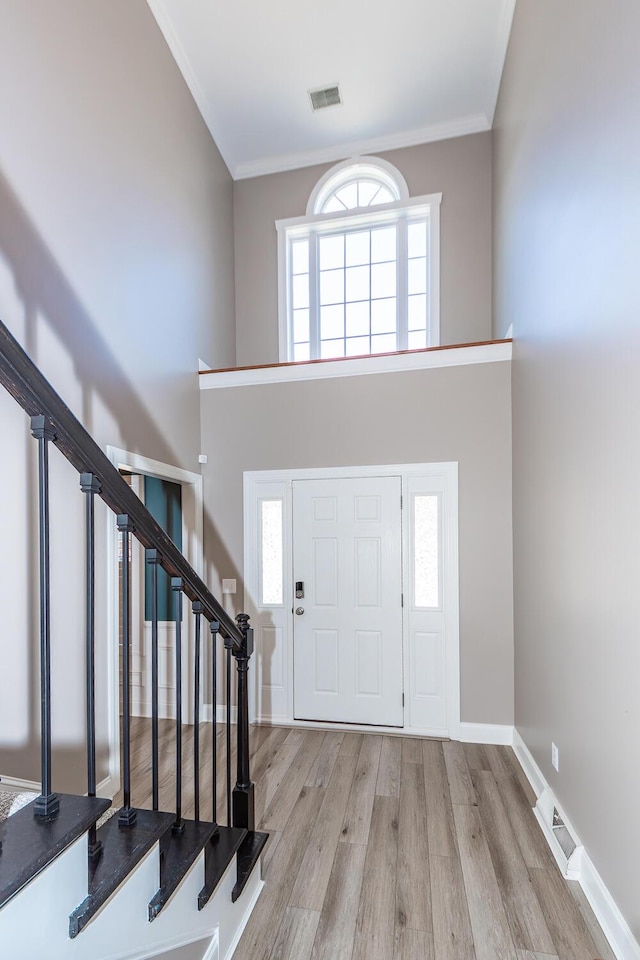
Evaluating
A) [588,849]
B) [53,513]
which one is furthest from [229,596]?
[588,849]

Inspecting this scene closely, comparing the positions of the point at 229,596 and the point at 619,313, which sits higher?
the point at 619,313

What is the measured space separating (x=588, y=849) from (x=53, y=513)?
9.33 ft

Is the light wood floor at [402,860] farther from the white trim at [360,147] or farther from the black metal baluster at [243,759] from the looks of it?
the white trim at [360,147]

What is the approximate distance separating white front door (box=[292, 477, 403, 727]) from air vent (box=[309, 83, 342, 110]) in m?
3.41

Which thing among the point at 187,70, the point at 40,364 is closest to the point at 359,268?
the point at 187,70

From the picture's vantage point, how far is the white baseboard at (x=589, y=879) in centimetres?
162

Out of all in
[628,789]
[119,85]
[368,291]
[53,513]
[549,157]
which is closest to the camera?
[628,789]

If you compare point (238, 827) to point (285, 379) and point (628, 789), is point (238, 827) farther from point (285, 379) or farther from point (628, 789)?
point (285, 379)

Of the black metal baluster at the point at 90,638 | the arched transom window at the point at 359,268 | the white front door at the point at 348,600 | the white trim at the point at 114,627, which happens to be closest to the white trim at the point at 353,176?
the arched transom window at the point at 359,268

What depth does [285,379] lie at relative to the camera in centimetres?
380

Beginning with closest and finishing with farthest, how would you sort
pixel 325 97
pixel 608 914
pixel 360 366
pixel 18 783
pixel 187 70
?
pixel 608 914
pixel 18 783
pixel 360 366
pixel 187 70
pixel 325 97

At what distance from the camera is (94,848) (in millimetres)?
1114

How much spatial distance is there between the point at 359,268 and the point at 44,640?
4648 millimetres

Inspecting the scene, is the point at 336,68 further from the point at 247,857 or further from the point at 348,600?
the point at 247,857
